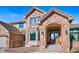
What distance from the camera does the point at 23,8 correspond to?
5805 millimetres

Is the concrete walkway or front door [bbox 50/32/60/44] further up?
front door [bbox 50/32/60/44]

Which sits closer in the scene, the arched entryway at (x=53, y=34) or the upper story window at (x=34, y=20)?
the arched entryway at (x=53, y=34)

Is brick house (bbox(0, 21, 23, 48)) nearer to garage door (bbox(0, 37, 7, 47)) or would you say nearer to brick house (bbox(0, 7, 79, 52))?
garage door (bbox(0, 37, 7, 47))

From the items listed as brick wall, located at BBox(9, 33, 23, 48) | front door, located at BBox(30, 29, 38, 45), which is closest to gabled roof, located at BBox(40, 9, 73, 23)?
front door, located at BBox(30, 29, 38, 45)

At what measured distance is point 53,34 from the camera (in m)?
5.68

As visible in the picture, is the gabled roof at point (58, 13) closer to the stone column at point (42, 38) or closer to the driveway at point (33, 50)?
the stone column at point (42, 38)

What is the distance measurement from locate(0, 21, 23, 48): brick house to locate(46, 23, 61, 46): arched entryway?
77cm

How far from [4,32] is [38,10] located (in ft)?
3.69

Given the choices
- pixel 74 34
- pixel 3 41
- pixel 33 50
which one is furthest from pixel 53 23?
pixel 3 41

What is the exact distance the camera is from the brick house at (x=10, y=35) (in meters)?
5.70

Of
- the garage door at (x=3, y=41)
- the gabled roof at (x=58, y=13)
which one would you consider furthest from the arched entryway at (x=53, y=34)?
the garage door at (x=3, y=41)

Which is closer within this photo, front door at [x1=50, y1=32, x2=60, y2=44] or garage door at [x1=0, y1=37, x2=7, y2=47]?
front door at [x1=50, y1=32, x2=60, y2=44]

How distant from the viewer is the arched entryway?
18.6 feet

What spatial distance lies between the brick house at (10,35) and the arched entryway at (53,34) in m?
0.77
